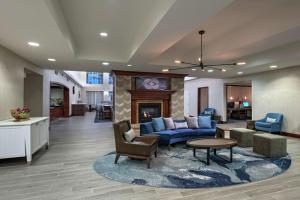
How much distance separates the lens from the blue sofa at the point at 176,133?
5258 mm

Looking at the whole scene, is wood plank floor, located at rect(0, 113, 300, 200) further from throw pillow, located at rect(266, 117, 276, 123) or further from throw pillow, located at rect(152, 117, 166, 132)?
throw pillow, located at rect(266, 117, 276, 123)

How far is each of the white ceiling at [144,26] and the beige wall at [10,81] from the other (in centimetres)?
25

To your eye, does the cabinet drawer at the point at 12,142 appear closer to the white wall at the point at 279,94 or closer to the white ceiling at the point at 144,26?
the white ceiling at the point at 144,26

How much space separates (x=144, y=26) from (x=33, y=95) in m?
6.18

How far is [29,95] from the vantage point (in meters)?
7.61

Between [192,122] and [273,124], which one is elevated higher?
[192,122]

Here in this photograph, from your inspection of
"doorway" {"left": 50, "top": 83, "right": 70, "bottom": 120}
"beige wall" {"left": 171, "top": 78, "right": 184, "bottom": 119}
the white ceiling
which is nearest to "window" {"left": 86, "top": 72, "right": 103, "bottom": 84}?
"doorway" {"left": 50, "top": 83, "right": 70, "bottom": 120}

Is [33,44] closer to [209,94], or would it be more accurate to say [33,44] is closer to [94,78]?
[209,94]

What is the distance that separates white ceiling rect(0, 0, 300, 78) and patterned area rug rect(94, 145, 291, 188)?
2.69 meters

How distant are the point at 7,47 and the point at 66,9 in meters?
2.41

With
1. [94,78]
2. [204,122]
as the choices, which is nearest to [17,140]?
[204,122]

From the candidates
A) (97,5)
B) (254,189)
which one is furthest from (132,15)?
(254,189)

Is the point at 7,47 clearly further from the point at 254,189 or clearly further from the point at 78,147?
the point at 254,189

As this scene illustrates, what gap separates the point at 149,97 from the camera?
346 inches
